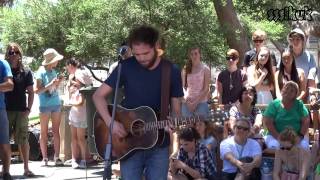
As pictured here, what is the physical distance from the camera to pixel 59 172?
30.6 ft

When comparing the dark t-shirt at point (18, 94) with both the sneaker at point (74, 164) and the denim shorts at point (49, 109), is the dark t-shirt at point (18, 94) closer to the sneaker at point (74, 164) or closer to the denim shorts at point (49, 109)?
the denim shorts at point (49, 109)

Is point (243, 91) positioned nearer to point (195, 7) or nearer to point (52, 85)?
point (52, 85)

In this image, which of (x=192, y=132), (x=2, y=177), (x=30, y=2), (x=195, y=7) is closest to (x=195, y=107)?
(x=192, y=132)

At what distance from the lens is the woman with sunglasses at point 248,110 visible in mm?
7699

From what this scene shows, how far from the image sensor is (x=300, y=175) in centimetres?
670

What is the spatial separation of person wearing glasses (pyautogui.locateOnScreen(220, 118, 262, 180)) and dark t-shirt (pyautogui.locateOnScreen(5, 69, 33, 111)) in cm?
309

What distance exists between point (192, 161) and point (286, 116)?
1292 mm

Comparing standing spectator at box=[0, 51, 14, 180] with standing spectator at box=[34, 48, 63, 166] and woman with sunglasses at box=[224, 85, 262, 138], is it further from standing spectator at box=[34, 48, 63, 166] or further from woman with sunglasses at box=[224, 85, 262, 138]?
woman with sunglasses at box=[224, 85, 262, 138]

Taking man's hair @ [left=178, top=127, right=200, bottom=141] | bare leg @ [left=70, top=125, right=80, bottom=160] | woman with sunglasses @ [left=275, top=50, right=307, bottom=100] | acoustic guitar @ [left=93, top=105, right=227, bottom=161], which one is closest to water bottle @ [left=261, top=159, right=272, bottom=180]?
man's hair @ [left=178, top=127, right=200, bottom=141]

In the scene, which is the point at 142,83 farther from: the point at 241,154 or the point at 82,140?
the point at 82,140

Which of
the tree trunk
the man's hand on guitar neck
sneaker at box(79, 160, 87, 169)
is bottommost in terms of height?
sneaker at box(79, 160, 87, 169)

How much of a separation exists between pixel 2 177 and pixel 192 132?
293 cm

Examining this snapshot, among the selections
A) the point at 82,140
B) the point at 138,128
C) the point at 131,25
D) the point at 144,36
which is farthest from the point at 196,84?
the point at 131,25

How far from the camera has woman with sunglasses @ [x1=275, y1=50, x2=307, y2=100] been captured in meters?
7.89
